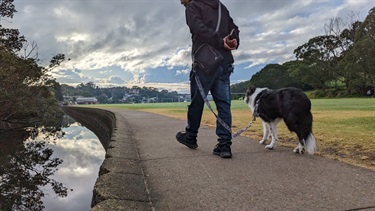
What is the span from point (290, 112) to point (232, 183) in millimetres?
1889

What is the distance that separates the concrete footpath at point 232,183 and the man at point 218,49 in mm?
466

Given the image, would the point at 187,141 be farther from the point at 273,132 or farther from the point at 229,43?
the point at 229,43

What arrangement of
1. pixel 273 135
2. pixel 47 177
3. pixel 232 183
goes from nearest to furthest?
pixel 232 183 → pixel 273 135 → pixel 47 177

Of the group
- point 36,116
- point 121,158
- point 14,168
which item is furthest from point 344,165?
point 36,116

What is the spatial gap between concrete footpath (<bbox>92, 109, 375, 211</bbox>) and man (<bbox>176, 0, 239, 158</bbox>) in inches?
18.4

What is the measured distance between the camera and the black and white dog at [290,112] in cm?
418

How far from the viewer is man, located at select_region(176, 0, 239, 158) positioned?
3.81 metres

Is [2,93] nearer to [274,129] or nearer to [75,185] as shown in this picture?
[75,185]

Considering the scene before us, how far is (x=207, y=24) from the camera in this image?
12.9 ft

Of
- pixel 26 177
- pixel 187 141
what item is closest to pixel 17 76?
pixel 26 177

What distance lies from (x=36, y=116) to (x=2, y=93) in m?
14.6

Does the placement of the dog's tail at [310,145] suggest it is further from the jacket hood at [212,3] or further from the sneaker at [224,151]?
the jacket hood at [212,3]

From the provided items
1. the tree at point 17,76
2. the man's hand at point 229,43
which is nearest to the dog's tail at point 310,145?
the man's hand at point 229,43

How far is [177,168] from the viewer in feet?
11.3
